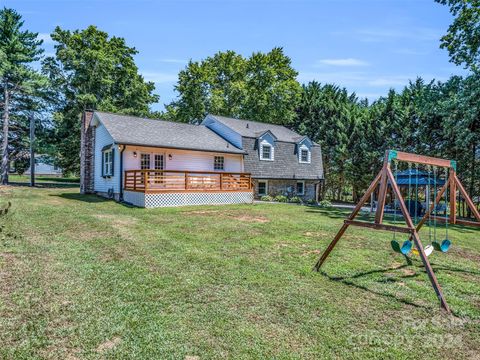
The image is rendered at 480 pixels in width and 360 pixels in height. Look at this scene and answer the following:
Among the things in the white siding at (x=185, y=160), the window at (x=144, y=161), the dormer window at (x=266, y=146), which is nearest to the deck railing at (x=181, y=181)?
the window at (x=144, y=161)

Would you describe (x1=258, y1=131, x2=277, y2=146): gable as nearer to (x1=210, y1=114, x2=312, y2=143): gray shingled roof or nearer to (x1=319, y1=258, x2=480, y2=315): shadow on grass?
(x1=210, y1=114, x2=312, y2=143): gray shingled roof

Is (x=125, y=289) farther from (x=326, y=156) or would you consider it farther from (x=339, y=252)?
(x=326, y=156)

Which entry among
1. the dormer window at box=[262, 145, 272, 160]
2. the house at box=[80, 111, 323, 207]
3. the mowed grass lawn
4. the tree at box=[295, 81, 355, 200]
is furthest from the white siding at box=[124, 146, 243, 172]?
the tree at box=[295, 81, 355, 200]

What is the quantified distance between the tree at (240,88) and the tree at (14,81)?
13.8 m

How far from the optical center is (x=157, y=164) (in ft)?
55.8

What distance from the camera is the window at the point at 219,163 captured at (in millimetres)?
19078

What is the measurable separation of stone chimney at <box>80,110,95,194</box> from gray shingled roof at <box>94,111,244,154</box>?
8.55ft

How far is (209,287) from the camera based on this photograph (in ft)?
14.9

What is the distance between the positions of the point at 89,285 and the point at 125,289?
0.56m

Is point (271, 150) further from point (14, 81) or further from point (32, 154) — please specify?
point (14, 81)

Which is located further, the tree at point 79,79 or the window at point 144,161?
the tree at point 79,79

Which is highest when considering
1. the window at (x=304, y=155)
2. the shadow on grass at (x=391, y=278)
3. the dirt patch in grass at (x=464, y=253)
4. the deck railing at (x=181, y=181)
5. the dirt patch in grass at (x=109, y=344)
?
the window at (x=304, y=155)

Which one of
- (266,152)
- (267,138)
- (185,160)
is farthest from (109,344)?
(267,138)

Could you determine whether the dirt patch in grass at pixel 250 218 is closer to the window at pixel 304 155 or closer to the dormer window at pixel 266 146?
the dormer window at pixel 266 146
